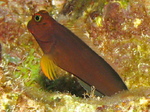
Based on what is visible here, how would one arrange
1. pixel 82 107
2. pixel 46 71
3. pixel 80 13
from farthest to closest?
1. pixel 80 13
2. pixel 46 71
3. pixel 82 107

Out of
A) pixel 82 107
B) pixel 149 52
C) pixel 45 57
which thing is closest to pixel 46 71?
pixel 45 57

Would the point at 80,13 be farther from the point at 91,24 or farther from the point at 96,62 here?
the point at 96,62

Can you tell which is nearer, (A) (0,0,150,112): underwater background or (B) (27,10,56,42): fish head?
(A) (0,0,150,112): underwater background

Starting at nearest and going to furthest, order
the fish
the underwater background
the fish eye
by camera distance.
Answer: the underwater background, the fish, the fish eye

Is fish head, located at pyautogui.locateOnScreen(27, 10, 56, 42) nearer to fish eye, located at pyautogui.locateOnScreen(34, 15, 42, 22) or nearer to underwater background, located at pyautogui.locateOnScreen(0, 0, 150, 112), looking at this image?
fish eye, located at pyautogui.locateOnScreen(34, 15, 42, 22)

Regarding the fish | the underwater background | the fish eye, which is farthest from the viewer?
the fish eye

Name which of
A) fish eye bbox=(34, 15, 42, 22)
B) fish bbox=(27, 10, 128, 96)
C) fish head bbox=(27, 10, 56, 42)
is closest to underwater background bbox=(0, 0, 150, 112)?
fish bbox=(27, 10, 128, 96)

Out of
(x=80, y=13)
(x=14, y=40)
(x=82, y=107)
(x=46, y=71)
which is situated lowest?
(x=82, y=107)
